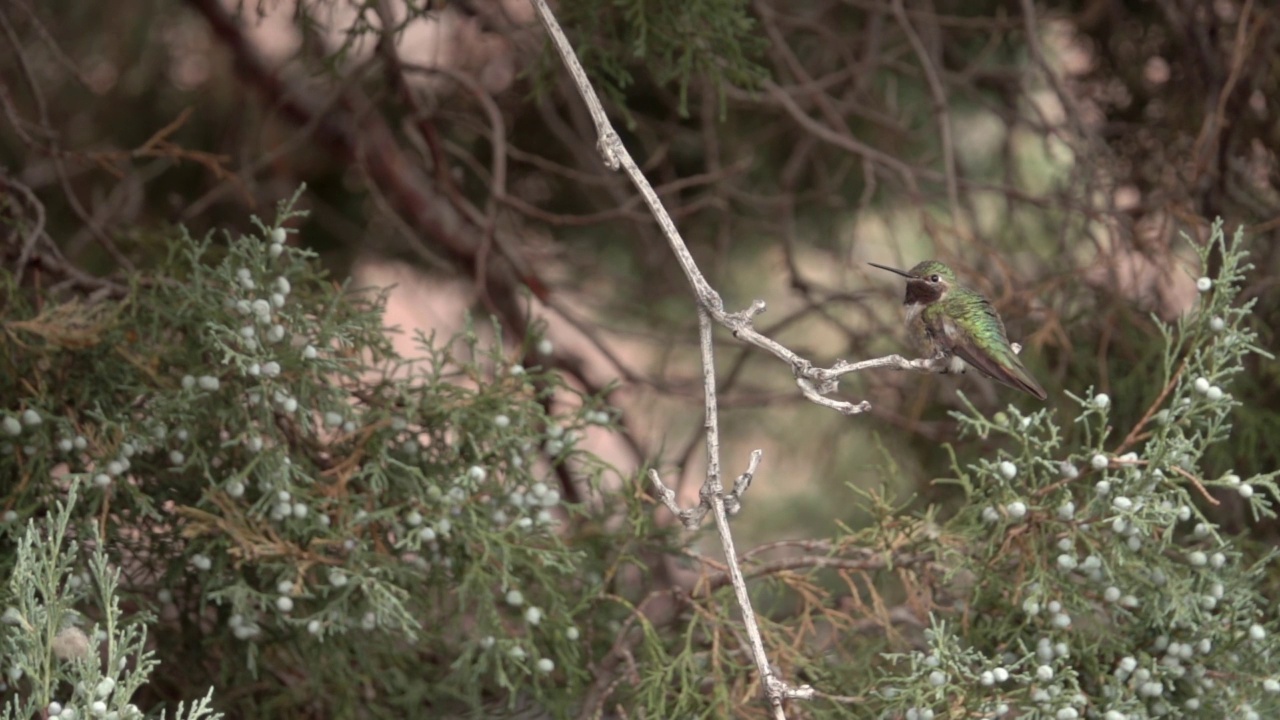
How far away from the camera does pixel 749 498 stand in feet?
16.5

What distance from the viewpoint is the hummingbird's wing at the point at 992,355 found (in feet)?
5.98

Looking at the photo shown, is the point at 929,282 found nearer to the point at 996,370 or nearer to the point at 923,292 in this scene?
the point at 923,292

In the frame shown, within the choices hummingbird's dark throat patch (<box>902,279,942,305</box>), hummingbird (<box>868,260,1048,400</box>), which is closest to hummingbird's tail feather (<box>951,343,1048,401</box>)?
hummingbird (<box>868,260,1048,400</box>)

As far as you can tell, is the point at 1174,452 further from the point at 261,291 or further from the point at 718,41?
the point at 261,291

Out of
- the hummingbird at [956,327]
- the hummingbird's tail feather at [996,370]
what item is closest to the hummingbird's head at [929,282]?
the hummingbird at [956,327]

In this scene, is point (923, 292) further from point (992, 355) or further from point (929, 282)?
point (992, 355)

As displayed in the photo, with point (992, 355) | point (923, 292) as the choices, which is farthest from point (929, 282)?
point (992, 355)

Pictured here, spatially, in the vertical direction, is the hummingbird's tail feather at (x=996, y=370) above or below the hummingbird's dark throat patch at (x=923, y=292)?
below

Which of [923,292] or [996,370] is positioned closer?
[996,370]

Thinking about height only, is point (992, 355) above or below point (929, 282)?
below

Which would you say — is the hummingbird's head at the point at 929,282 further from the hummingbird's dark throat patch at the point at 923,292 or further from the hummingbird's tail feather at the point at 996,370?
the hummingbird's tail feather at the point at 996,370

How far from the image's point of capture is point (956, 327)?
6.23 feet

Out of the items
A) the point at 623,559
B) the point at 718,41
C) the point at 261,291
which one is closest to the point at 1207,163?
the point at 718,41

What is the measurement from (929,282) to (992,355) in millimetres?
148
